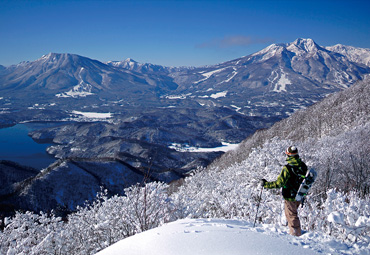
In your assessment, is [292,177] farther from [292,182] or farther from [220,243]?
[220,243]

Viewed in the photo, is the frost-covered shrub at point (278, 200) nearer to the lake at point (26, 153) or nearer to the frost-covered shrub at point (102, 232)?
the frost-covered shrub at point (102, 232)

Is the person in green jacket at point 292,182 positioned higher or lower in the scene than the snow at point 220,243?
higher

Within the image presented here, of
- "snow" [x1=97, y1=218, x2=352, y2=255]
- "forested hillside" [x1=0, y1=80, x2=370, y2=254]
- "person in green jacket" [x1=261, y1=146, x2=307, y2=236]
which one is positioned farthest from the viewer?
"forested hillside" [x1=0, y1=80, x2=370, y2=254]

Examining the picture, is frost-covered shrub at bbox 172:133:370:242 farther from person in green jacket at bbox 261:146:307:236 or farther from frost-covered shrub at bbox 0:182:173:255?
frost-covered shrub at bbox 0:182:173:255

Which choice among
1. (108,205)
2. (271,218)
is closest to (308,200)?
(271,218)

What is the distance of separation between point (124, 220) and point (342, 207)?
960 cm

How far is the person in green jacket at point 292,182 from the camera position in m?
8.57

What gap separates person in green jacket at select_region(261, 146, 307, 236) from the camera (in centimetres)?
857

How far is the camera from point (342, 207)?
9.38 metres

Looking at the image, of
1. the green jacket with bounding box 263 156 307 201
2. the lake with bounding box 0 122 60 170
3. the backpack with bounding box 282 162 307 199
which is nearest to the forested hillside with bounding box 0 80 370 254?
the green jacket with bounding box 263 156 307 201

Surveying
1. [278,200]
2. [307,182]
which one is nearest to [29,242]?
[278,200]

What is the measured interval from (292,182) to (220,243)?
3378 millimetres

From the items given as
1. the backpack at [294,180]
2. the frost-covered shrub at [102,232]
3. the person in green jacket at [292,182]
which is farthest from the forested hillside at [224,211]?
the backpack at [294,180]

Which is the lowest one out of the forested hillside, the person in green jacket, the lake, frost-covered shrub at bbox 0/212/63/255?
the lake
